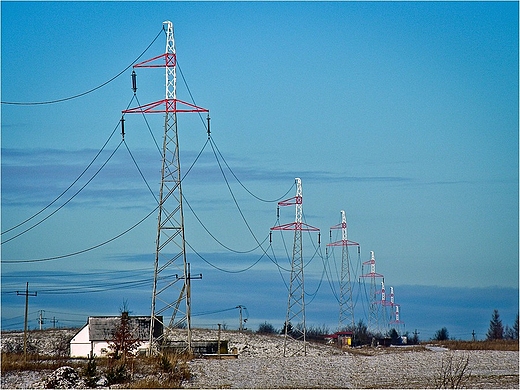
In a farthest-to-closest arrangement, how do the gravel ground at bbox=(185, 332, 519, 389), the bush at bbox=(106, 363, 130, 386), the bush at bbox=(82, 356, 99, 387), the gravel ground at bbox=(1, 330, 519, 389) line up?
the gravel ground at bbox=(185, 332, 519, 389)
the gravel ground at bbox=(1, 330, 519, 389)
the bush at bbox=(106, 363, 130, 386)
the bush at bbox=(82, 356, 99, 387)

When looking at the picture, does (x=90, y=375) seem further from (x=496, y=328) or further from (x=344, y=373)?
(x=496, y=328)

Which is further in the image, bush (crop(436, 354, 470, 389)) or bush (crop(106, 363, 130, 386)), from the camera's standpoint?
bush (crop(106, 363, 130, 386))

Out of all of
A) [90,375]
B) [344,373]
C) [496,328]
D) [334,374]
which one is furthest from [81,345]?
[496,328]

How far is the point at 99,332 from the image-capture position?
66625 millimetres

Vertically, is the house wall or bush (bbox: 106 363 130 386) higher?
the house wall

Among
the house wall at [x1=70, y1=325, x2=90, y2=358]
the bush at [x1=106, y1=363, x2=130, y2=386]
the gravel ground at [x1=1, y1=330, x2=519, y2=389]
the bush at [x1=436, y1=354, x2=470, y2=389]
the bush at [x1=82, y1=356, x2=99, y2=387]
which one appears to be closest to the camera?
the bush at [x1=436, y1=354, x2=470, y2=389]

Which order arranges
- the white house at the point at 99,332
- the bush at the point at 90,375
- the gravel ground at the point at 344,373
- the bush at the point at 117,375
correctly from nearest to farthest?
the bush at the point at 90,375, the bush at the point at 117,375, the gravel ground at the point at 344,373, the white house at the point at 99,332

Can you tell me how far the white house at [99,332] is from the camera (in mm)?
65438

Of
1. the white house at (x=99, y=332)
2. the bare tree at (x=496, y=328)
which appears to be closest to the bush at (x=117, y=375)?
the white house at (x=99, y=332)

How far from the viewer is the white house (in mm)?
65438

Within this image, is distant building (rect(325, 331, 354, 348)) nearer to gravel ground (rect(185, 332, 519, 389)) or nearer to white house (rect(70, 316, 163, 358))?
gravel ground (rect(185, 332, 519, 389))

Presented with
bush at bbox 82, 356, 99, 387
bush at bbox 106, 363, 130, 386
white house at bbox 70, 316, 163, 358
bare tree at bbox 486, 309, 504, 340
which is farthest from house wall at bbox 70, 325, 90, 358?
bare tree at bbox 486, 309, 504, 340

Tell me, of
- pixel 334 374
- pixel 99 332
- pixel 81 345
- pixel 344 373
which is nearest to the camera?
pixel 334 374

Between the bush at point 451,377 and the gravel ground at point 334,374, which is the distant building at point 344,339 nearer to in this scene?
the gravel ground at point 334,374
